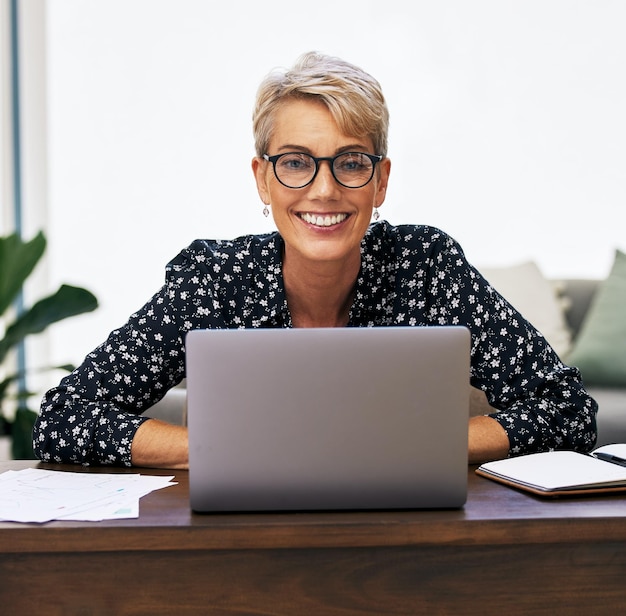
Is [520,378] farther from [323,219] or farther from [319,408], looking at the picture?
[319,408]

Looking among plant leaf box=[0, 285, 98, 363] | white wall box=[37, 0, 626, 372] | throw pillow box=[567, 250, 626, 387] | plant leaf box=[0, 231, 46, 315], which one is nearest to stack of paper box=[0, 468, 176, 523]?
plant leaf box=[0, 285, 98, 363]

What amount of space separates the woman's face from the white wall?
2233 millimetres

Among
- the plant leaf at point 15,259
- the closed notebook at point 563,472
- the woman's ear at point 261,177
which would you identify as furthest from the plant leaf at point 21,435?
the closed notebook at point 563,472

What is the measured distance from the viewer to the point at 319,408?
35.9 inches

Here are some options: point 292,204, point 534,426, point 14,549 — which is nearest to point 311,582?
point 14,549

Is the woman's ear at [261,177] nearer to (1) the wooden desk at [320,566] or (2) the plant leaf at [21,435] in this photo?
(1) the wooden desk at [320,566]

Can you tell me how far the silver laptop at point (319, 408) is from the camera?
909 mm

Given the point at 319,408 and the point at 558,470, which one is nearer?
the point at 319,408

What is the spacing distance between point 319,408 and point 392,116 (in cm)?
306

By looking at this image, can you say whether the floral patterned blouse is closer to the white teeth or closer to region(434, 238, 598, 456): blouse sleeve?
region(434, 238, 598, 456): blouse sleeve

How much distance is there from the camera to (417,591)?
90cm

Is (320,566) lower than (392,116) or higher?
lower

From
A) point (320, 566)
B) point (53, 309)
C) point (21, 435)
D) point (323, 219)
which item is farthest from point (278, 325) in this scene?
point (21, 435)

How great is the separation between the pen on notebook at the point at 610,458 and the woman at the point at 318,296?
0.33ft
